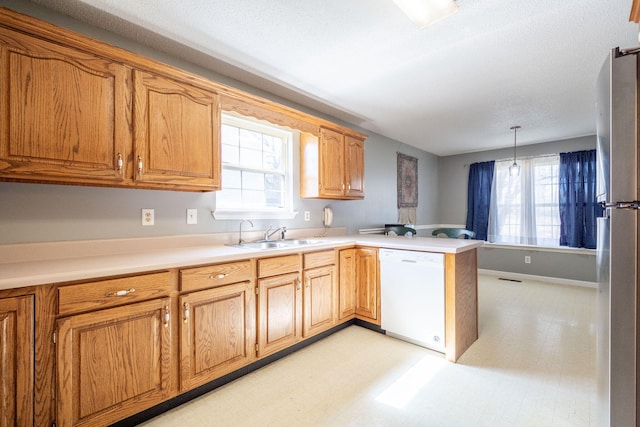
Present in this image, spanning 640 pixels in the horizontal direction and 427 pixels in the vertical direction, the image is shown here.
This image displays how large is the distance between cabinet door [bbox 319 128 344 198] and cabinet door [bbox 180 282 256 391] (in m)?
1.46

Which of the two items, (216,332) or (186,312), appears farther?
(216,332)

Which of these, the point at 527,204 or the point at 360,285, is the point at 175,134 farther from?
the point at 527,204

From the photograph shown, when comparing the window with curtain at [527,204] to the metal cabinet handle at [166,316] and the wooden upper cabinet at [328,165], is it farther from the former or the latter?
the metal cabinet handle at [166,316]

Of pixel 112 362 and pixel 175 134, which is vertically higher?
pixel 175 134

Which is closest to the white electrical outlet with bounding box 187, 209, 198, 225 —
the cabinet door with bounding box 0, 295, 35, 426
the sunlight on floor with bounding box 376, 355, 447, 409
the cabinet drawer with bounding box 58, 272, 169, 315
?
the cabinet drawer with bounding box 58, 272, 169, 315

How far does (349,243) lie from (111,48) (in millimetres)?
2247

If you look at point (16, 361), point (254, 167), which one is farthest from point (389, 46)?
point (16, 361)

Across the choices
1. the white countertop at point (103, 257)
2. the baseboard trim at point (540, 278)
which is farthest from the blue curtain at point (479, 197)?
the white countertop at point (103, 257)

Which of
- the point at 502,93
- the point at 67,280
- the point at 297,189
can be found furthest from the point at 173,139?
the point at 502,93

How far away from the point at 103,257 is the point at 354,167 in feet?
8.34

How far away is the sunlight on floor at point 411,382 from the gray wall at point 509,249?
12.2 feet

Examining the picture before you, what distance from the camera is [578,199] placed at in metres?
4.43

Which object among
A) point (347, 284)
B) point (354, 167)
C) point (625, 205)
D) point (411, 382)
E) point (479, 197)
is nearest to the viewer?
Answer: point (625, 205)

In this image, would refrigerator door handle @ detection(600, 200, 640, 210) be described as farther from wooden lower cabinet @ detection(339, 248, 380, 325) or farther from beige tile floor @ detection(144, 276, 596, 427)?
wooden lower cabinet @ detection(339, 248, 380, 325)
